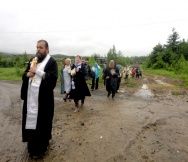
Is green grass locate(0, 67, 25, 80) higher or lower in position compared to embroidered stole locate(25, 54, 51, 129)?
lower

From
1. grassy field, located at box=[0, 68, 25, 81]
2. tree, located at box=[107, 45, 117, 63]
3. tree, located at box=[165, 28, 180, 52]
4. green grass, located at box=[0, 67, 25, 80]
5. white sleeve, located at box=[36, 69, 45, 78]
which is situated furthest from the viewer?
tree, located at box=[107, 45, 117, 63]

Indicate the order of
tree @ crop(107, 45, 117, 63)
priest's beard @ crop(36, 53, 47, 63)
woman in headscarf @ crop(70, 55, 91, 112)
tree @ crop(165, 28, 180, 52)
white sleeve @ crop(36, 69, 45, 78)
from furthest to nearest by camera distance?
tree @ crop(107, 45, 117, 63)
tree @ crop(165, 28, 180, 52)
woman in headscarf @ crop(70, 55, 91, 112)
priest's beard @ crop(36, 53, 47, 63)
white sleeve @ crop(36, 69, 45, 78)

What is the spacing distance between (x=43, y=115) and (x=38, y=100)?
296mm

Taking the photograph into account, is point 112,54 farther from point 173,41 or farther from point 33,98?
point 33,98

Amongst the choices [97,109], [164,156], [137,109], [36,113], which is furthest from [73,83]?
[164,156]

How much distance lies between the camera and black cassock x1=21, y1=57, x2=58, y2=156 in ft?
13.5

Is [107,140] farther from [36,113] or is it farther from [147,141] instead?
[36,113]

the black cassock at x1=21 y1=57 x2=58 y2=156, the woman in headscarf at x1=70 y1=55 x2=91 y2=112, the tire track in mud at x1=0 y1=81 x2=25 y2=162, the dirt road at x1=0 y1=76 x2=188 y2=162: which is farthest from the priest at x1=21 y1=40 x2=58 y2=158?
the woman in headscarf at x1=70 y1=55 x2=91 y2=112

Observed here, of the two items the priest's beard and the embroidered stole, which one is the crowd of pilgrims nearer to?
the priest's beard

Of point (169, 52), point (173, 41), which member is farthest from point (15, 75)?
point (173, 41)

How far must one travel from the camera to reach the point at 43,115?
13.9ft

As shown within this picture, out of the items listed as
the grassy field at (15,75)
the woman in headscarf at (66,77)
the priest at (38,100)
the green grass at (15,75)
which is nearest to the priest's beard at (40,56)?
the priest at (38,100)

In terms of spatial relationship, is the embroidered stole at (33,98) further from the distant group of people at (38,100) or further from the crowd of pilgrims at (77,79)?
the crowd of pilgrims at (77,79)

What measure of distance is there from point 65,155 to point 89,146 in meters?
0.65
